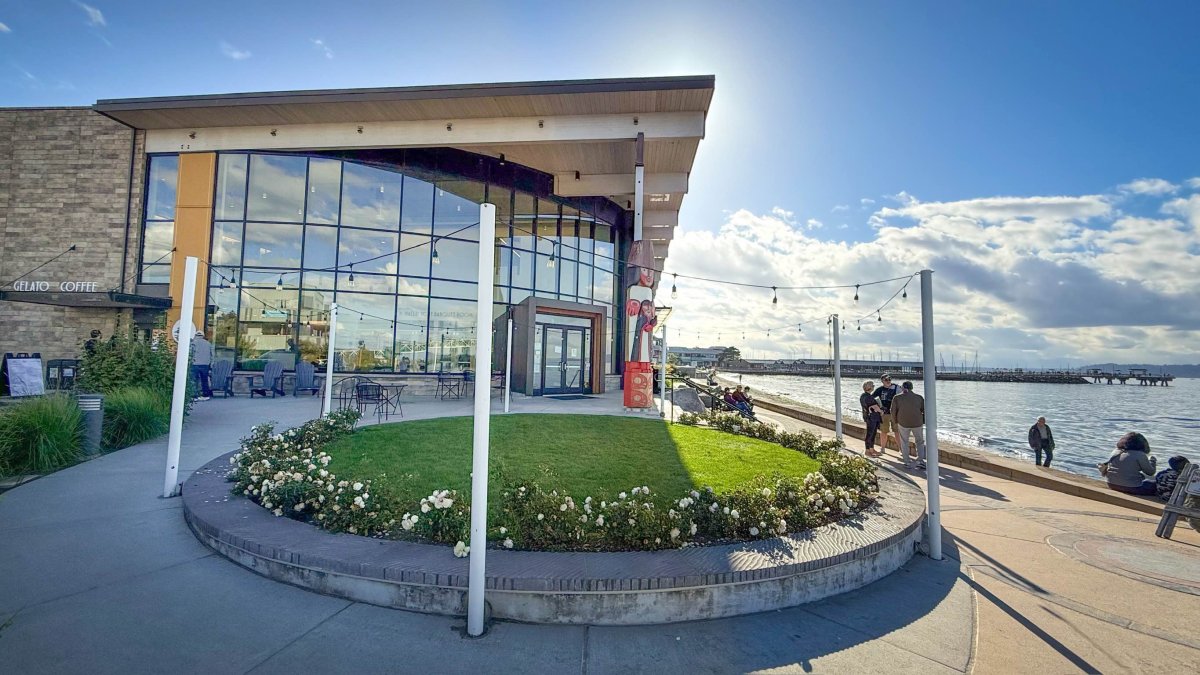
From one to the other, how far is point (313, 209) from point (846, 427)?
17.0 metres

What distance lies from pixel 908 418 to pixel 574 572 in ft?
26.2

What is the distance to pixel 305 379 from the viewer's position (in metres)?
14.8

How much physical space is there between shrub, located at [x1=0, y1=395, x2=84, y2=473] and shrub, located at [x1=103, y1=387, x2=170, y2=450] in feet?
2.75

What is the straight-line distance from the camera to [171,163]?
1582cm

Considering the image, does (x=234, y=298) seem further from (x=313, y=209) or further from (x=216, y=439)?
(x=216, y=439)

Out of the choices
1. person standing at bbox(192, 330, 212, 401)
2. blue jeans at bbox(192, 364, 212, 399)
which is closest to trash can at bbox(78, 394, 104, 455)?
person standing at bbox(192, 330, 212, 401)

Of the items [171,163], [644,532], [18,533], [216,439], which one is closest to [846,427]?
[644,532]

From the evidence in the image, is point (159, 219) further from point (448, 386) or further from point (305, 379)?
point (448, 386)

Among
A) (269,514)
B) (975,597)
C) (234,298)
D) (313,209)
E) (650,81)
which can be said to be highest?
(650,81)

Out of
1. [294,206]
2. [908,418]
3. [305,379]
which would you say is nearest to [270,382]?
[305,379]

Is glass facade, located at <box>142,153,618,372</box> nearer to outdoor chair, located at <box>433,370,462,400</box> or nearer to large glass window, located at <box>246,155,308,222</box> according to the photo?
large glass window, located at <box>246,155,308,222</box>

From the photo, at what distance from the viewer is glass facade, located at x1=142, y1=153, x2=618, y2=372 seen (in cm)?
1529

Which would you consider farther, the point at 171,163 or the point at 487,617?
the point at 171,163

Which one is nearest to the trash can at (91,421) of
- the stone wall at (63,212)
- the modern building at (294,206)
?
the modern building at (294,206)
